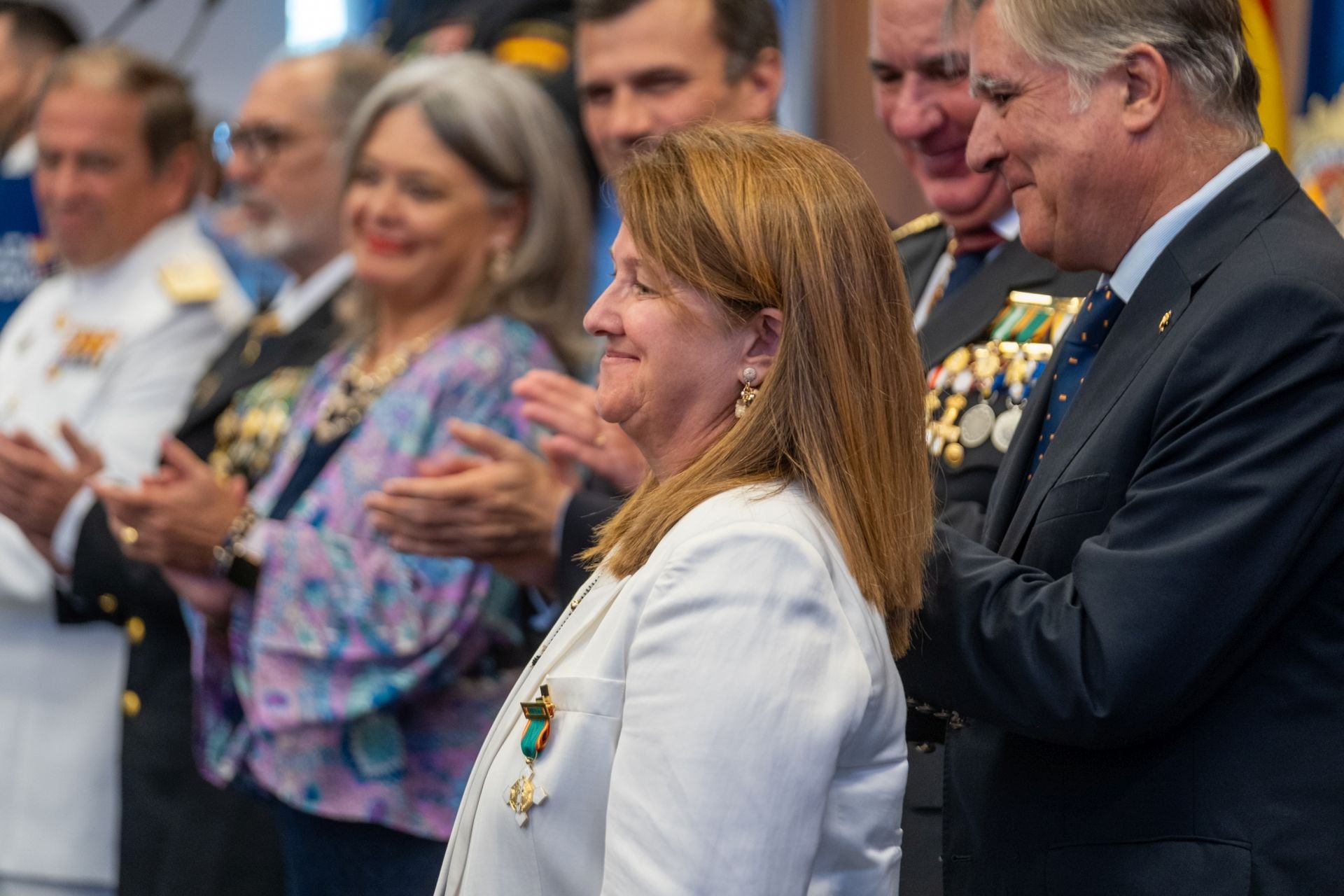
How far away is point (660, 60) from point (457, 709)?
3.76 ft

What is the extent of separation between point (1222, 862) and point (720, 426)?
0.62m

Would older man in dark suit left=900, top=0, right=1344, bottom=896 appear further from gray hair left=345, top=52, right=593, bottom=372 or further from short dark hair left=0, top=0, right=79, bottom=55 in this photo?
short dark hair left=0, top=0, right=79, bottom=55

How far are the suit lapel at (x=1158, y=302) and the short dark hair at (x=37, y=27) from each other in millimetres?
4072

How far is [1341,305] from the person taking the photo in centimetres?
154

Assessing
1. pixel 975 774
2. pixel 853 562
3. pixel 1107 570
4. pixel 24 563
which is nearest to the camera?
pixel 853 562

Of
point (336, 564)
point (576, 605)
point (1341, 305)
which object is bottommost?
point (336, 564)

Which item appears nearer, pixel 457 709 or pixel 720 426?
pixel 720 426

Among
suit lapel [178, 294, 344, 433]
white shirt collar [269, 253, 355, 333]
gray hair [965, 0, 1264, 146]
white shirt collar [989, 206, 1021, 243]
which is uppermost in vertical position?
gray hair [965, 0, 1264, 146]

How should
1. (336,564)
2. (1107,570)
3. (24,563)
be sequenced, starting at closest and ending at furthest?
(1107,570)
(336,564)
(24,563)

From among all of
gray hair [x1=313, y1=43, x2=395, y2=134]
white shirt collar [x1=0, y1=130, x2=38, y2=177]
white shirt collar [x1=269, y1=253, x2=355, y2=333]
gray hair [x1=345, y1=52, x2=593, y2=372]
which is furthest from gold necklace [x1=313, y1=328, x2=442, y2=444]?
white shirt collar [x1=0, y1=130, x2=38, y2=177]

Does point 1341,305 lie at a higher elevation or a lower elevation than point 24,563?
higher

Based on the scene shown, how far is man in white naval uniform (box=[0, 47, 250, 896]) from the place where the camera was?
11.2 feet

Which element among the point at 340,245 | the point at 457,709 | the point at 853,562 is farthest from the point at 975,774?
the point at 340,245

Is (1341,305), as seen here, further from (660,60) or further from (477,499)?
(660,60)
